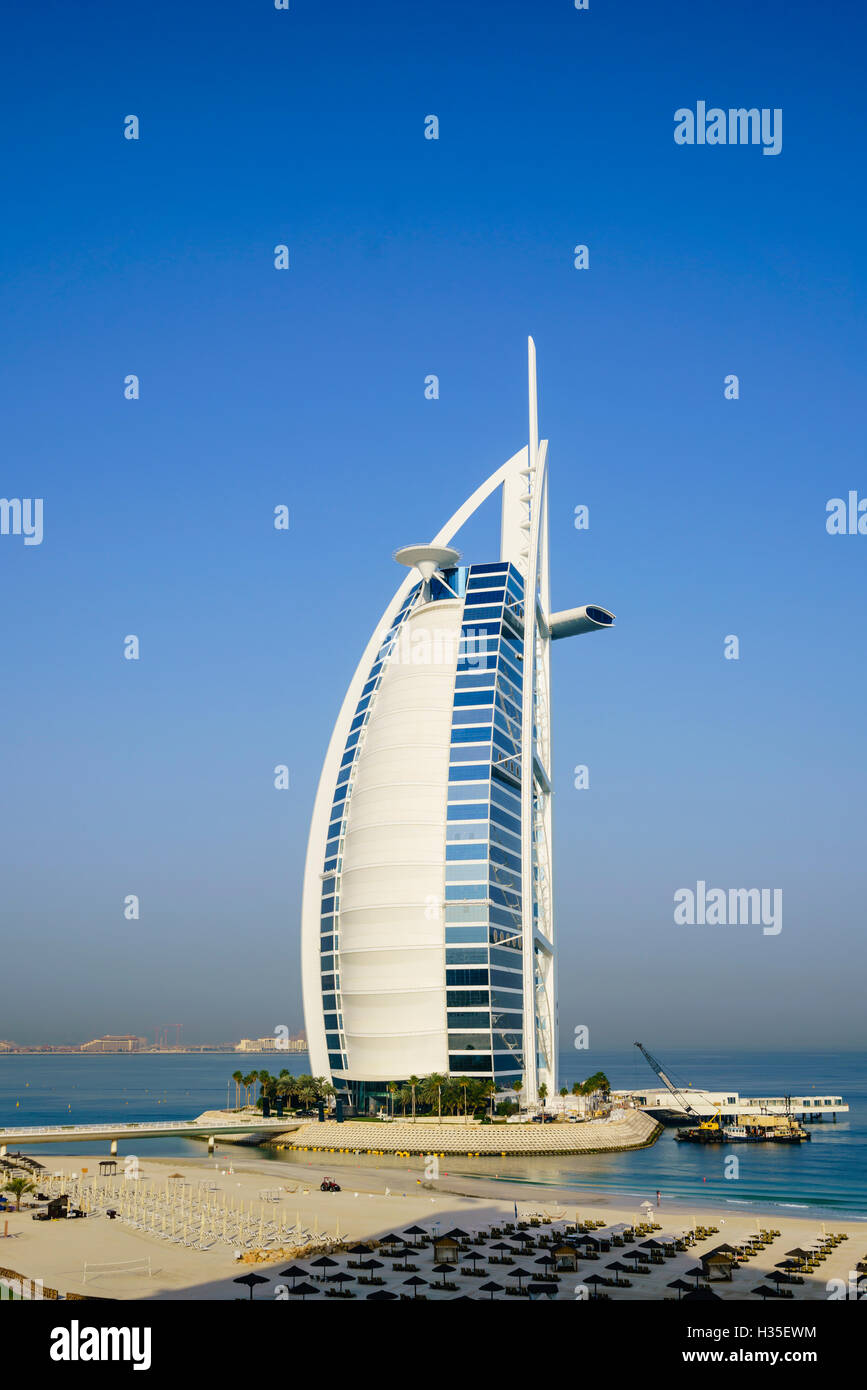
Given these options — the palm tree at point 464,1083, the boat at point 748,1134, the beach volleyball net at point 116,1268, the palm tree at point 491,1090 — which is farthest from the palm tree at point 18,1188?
the boat at point 748,1134

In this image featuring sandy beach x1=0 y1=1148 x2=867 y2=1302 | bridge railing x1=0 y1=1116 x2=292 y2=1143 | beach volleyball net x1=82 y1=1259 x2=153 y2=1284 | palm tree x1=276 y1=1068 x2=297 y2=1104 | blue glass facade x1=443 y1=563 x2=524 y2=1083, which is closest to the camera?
sandy beach x1=0 y1=1148 x2=867 y2=1302

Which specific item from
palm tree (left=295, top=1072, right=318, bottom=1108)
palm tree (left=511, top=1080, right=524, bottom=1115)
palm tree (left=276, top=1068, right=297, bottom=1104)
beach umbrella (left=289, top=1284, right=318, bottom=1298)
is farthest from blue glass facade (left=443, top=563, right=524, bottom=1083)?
beach umbrella (left=289, top=1284, right=318, bottom=1298)

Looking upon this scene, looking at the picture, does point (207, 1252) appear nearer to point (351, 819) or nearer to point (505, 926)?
point (505, 926)

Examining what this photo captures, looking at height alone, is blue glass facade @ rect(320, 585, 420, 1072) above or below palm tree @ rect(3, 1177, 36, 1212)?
above

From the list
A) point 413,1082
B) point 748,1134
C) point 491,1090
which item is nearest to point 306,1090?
point 413,1082

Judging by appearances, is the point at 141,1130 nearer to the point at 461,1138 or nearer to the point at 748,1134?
the point at 461,1138

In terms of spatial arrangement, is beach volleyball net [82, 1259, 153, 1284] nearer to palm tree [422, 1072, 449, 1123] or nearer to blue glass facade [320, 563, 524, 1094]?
palm tree [422, 1072, 449, 1123]

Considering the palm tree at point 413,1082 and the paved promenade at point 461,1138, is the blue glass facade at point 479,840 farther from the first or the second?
the paved promenade at point 461,1138
